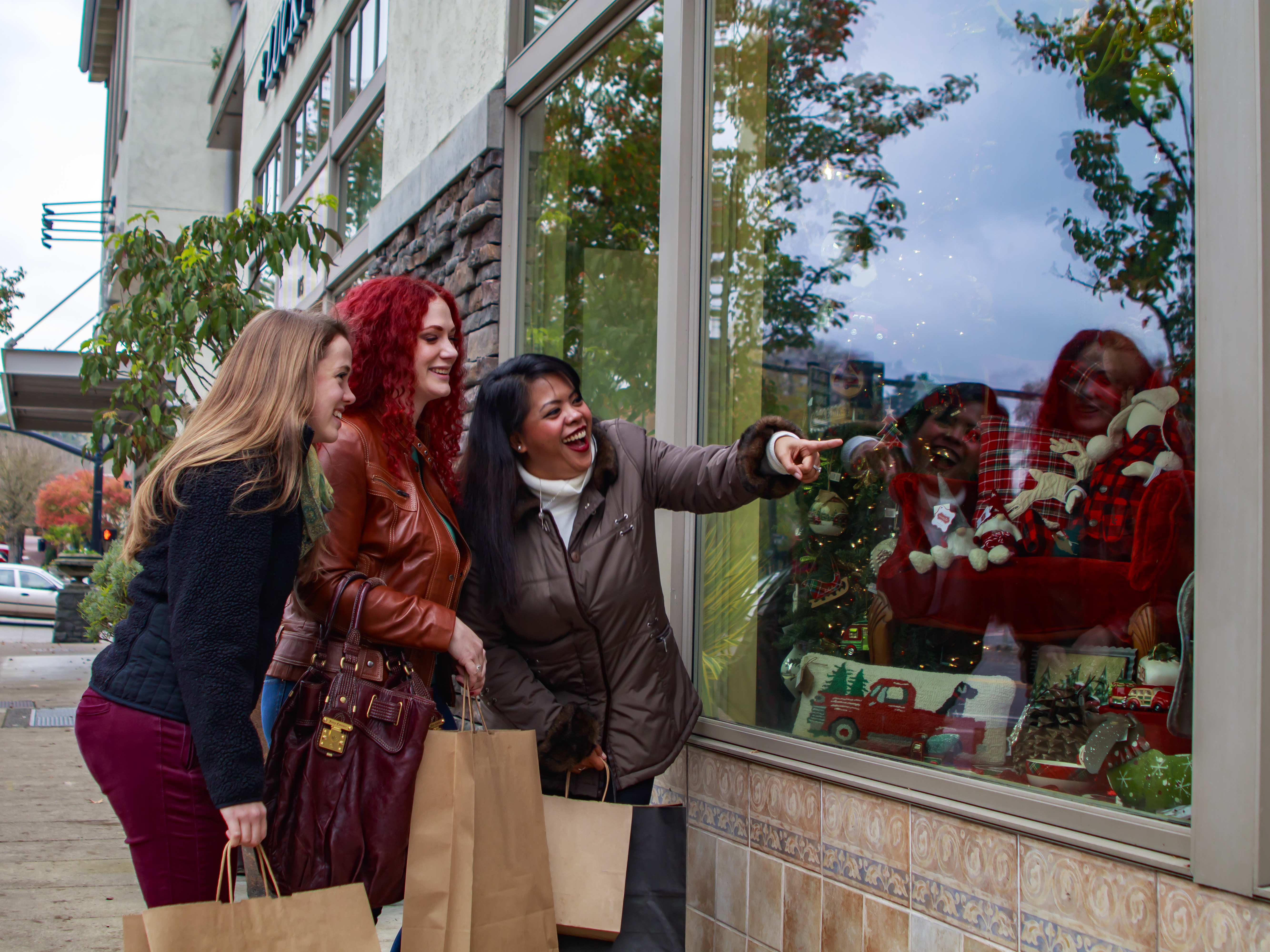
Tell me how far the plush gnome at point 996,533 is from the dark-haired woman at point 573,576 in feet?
2.36

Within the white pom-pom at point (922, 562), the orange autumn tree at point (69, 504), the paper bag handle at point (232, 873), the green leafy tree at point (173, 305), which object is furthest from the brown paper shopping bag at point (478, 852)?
the orange autumn tree at point (69, 504)

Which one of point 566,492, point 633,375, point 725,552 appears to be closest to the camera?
point 566,492

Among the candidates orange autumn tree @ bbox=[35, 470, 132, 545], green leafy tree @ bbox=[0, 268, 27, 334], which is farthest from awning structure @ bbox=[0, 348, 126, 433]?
orange autumn tree @ bbox=[35, 470, 132, 545]

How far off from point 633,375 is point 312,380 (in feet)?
7.37

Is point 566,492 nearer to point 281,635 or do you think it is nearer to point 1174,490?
point 281,635

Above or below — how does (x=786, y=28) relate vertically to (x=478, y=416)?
above

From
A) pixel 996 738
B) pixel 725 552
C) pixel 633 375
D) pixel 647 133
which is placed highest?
pixel 647 133

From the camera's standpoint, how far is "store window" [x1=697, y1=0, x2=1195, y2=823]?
96.2 inches

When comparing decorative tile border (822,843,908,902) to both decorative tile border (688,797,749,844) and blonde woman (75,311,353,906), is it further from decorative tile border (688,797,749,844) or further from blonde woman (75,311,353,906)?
blonde woman (75,311,353,906)

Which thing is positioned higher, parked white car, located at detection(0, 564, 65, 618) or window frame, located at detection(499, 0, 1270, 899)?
window frame, located at detection(499, 0, 1270, 899)

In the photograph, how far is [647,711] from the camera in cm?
278

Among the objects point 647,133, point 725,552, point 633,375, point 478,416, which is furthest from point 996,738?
point 647,133

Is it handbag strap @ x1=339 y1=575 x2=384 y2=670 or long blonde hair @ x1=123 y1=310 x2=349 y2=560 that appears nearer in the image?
long blonde hair @ x1=123 y1=310 x2=349 y2=560

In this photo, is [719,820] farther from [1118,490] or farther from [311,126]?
[311,126]
